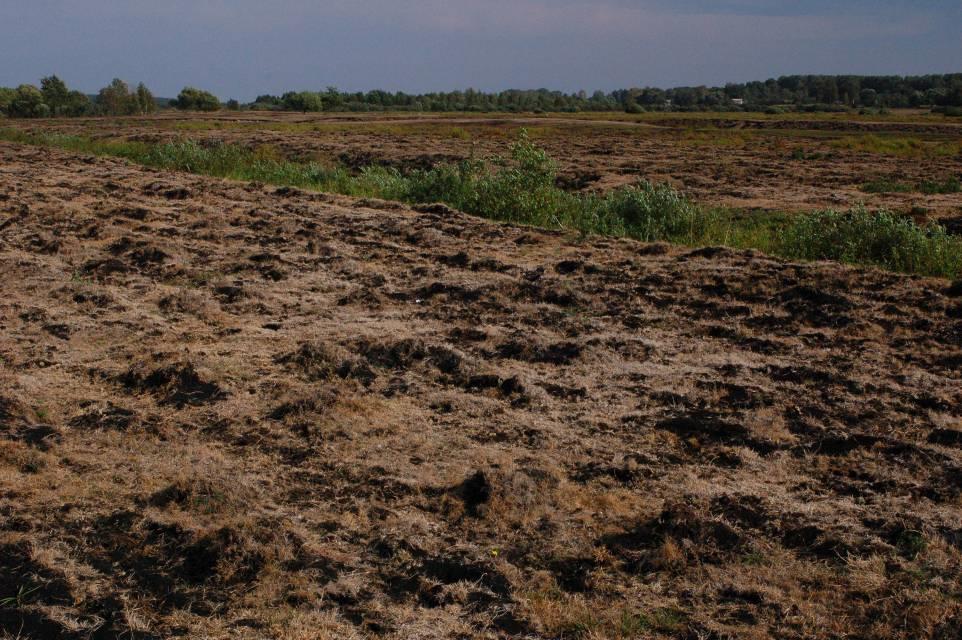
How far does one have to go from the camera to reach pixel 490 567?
12.2 feet

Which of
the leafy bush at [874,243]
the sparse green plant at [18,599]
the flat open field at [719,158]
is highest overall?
the flat open field at [719,158]

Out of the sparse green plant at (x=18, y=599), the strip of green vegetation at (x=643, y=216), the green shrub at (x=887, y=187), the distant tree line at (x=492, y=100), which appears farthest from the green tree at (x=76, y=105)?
Answer: the sparse green plant at (x=18, y=599)

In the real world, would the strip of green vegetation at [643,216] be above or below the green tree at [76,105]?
below

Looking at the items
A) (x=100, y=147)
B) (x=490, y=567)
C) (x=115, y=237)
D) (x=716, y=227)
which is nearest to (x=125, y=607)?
(x=490, y=567)

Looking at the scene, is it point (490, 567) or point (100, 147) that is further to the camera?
point (100, 147)

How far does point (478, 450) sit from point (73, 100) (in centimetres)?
7367

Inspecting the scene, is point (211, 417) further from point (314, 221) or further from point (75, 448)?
point (314, 221)

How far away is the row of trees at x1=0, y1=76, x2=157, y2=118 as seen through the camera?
215 ft

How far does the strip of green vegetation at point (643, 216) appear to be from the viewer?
31.2ft

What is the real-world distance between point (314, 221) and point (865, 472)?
856 centimetres

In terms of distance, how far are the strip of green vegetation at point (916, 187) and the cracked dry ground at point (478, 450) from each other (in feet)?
34.6

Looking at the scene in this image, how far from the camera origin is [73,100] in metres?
68.4

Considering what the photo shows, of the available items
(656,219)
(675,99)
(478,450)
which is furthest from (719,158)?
(675,99)

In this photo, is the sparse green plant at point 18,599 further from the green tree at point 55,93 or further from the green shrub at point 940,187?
the green tree at point 55,93
